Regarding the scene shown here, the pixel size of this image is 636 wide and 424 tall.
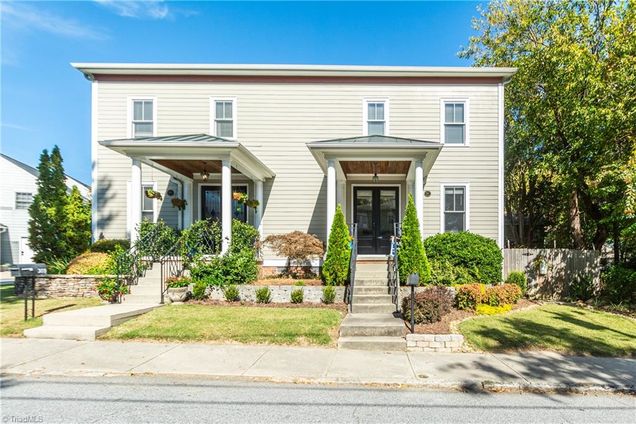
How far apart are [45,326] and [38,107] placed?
411 inches

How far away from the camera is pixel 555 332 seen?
23.5ft

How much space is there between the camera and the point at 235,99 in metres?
12.8

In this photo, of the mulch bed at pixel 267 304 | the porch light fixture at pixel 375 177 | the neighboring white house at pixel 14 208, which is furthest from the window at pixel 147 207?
the neighboring white house at pixel 14 208

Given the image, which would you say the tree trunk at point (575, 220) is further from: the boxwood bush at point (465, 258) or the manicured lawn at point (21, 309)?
the manicured lawn at point (21, 309)

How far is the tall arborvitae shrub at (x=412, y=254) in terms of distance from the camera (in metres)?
9.03

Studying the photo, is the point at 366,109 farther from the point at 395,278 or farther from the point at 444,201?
the point at 395,278

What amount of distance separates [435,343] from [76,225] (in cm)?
1710

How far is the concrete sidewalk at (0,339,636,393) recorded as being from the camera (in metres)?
4.90

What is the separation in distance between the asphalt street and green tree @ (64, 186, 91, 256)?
13.4 metres

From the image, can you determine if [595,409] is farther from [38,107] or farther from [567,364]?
[38,107]

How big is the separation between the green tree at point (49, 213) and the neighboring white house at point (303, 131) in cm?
523

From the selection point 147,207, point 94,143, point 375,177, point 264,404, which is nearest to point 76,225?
point 94,143

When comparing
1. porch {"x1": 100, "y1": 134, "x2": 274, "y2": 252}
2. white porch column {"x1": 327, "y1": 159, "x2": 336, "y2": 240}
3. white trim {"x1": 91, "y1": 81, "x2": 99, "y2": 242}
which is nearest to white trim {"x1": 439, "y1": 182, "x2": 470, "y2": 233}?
white porch column {"x1": 327, "y1": 159, "x2": 336, "y2": 240}

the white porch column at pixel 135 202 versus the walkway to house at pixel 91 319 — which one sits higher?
the white porch column at pixel 135 202
